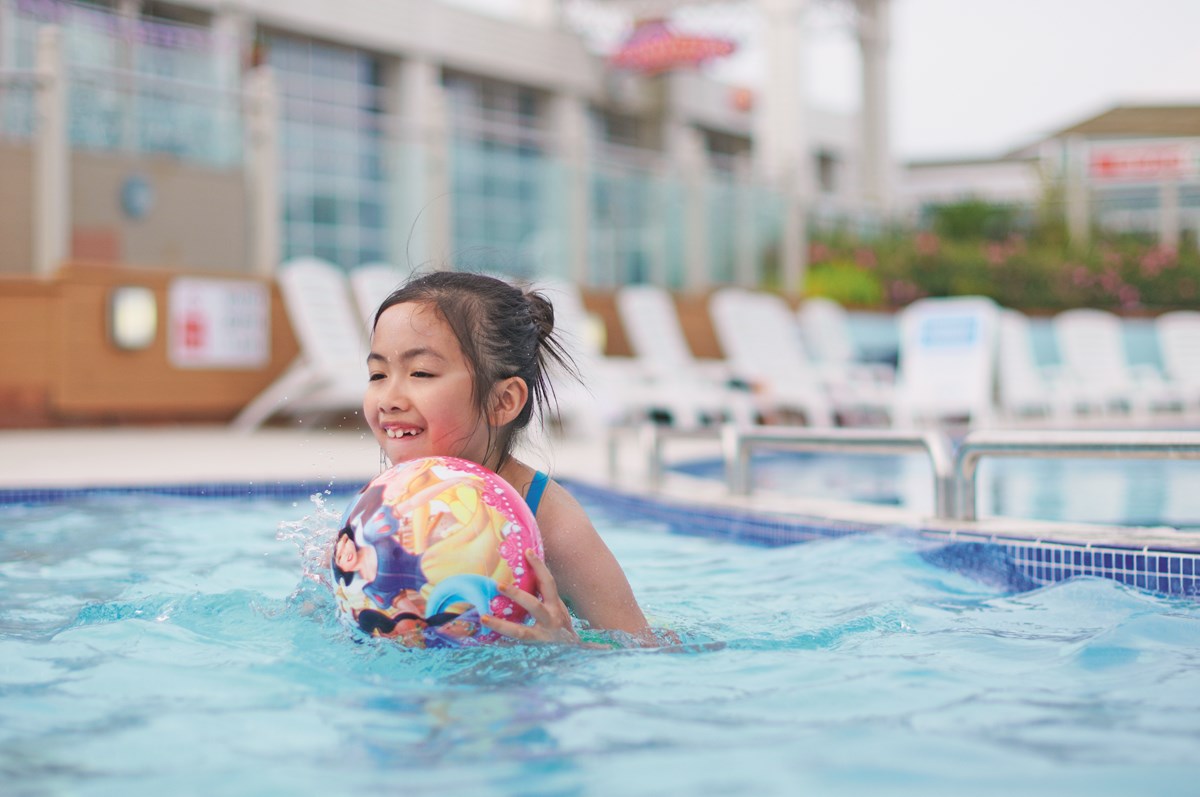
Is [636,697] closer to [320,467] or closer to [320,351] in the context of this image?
[320,467]

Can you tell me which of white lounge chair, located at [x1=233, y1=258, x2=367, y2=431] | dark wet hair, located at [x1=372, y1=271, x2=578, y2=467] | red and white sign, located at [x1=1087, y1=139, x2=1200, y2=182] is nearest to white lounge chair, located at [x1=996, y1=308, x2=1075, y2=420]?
white lounge chair, located at [x1=233, y1=258, x2=367, y2=431]

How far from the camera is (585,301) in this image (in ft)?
41.4

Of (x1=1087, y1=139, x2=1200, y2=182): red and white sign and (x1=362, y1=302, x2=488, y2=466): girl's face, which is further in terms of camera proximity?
(x1=1087, y1=139, x2=1200, y2=182): red and white sign

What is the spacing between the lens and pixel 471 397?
264 centimetres

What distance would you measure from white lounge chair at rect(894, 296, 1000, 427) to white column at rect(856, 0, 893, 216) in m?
13.5

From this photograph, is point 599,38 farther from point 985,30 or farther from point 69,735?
point 69,735

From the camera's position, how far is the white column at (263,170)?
10.4m

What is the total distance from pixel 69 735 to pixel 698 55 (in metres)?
24.4

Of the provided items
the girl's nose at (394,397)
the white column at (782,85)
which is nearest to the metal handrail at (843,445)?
the girl's nose at (394,397)

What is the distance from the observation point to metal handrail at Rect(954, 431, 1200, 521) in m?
3.49

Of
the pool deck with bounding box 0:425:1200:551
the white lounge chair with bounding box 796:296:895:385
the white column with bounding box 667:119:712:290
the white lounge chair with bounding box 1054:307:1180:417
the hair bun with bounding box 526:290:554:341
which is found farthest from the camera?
the white column with bounding box 667:119:712:290

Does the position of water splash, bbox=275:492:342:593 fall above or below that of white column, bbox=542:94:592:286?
below

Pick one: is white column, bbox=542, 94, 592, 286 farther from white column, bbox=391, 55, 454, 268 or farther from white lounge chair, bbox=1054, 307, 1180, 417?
white lounge chair, bbox=1054, 307, 1180, 417

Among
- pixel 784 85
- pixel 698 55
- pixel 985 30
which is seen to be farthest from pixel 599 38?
pixel 985 30
